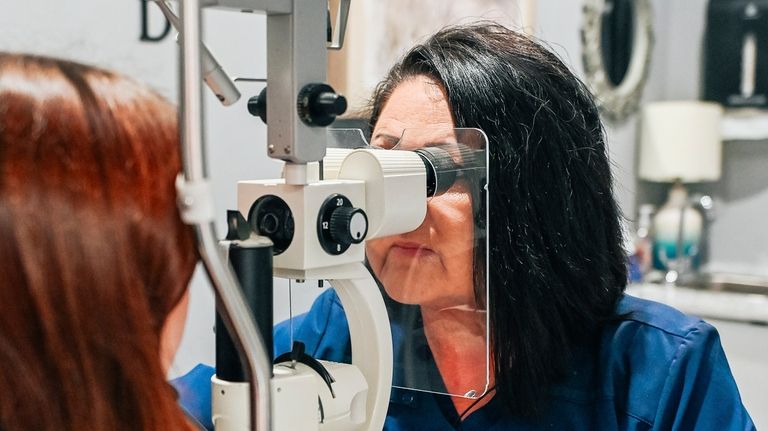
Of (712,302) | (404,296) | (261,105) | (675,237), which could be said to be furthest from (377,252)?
(675,237)

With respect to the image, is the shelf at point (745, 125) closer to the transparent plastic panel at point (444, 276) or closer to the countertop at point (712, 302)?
the countertop at point (712, 302)

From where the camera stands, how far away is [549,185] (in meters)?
1.16

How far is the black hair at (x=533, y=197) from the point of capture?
1.13 metres

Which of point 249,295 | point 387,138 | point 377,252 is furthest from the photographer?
point 387,138

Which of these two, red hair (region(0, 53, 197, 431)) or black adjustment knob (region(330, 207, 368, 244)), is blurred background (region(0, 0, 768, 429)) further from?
red hair (region(0, 53, 197, 431))

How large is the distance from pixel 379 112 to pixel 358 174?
1.39 ft

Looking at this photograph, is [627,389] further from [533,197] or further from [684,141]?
[684,141]

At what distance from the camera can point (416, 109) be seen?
3.75 ft

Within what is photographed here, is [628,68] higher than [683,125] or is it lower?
higher

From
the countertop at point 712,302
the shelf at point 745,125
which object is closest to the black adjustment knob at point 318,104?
the countertop at point 712,302

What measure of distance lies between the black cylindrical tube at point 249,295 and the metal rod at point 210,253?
0.05 meters

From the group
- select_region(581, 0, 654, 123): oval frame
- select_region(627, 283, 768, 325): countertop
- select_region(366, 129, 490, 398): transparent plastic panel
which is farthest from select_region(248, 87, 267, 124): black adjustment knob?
select_region(581, 0, 654, 123): oval frame

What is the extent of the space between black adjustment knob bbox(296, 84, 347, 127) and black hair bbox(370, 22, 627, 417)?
0.45 m

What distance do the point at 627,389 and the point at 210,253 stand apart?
698 mm
